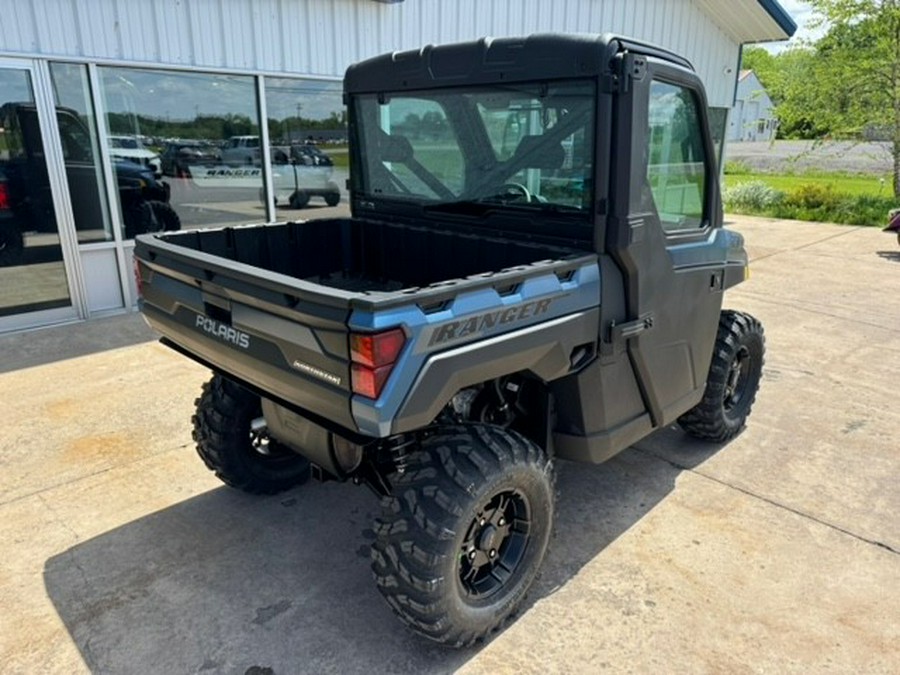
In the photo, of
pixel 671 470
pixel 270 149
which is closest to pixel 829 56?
pixel 270 149

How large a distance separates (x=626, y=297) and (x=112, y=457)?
3.06 metres

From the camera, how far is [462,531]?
2.34 metres

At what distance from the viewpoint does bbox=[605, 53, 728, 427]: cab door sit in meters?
2.65

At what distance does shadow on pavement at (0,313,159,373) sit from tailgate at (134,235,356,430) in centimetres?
320

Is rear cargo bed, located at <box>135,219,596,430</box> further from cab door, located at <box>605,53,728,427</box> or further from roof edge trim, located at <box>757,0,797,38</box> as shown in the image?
roof edge trim, located at <box>757,0,797,38</box>

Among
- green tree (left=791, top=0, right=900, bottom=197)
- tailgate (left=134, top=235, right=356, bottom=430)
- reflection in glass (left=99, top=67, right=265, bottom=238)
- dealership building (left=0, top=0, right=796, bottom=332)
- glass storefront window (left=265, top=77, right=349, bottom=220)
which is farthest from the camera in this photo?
green tree (left=791, top=0, right=900, bottom=197)

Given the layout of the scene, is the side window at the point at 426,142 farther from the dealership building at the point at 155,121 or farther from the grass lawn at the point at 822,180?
the grass lawn at the point at 822,180

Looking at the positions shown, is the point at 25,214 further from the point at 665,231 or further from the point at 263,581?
the point at 665,231

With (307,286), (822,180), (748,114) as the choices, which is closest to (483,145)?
(307,286)

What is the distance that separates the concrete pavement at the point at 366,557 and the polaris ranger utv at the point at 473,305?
0.29 m

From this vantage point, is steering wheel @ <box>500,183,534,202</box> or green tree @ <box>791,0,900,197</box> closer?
steering wheel @ <box>500,183,534,202</box>

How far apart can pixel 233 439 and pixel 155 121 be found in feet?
15.3

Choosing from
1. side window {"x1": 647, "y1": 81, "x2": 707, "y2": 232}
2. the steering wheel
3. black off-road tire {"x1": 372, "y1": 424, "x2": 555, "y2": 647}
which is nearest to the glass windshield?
the steering wheel

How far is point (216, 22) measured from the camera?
672cm
